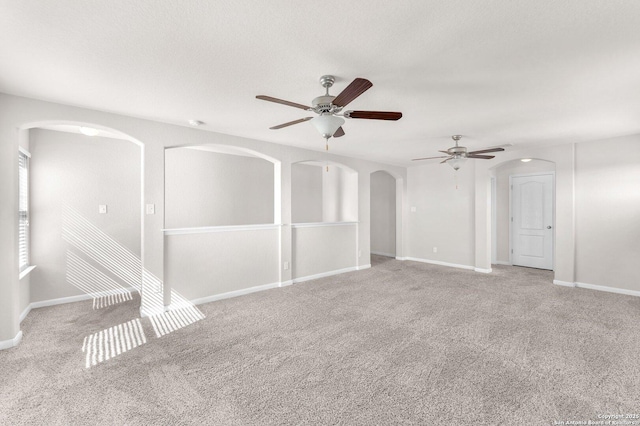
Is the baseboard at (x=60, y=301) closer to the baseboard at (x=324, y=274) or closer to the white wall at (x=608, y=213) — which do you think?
the baseboard at (x=324, y=274)

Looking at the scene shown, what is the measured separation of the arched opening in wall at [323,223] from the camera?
17.5 ft

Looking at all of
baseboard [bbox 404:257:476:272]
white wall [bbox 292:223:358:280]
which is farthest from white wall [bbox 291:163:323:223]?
baseboard [bbox 404:257:476:272]

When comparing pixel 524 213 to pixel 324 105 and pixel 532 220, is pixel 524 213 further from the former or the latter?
pixel 324 105

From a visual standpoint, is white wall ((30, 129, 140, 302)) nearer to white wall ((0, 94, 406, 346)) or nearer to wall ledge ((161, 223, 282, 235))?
white wall ((0, 94, 406, 346))

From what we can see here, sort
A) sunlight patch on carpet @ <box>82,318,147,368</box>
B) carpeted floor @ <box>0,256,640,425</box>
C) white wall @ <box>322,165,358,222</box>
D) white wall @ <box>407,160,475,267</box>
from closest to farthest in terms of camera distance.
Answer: carpeted floor @ <box>0,256,640,425</box> < sunlight patch on carpet @ <box>82,318,147,368</box> < white wall @ <box>407,160,475,267</box> < white wall @ <box>322,165,358,222</box>

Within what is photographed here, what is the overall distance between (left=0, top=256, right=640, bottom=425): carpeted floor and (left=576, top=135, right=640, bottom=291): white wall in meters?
0.64

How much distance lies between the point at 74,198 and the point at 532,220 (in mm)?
8186

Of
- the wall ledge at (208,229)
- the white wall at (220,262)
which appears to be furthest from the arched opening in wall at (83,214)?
the white wall at (220,262)

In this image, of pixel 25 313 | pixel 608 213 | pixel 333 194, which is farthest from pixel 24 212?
pixel 608 213

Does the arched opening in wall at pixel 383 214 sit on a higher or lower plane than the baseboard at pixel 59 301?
higher

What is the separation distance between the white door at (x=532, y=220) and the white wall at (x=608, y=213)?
4.15ft

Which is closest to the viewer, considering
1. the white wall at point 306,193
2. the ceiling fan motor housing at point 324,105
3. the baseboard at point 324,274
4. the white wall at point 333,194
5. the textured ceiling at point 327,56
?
the textured ceiling at point 327,56

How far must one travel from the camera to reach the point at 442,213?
269 inches

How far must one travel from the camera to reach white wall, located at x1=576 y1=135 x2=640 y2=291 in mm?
4352
